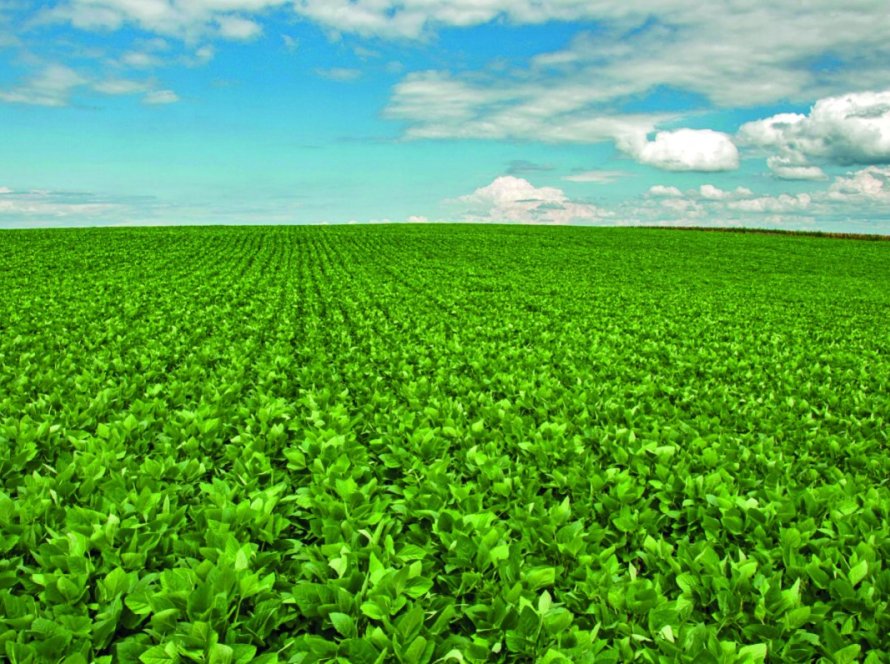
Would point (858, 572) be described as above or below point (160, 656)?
above

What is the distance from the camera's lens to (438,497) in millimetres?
4293

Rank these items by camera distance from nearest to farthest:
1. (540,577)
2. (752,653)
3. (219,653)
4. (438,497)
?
(219,653) < (752,653) < (540,577) < (438,497)

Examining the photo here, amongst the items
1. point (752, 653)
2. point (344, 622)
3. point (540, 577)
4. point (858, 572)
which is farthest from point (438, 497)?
point (858, 572)

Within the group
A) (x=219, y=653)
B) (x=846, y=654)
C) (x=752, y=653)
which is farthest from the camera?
(x=846, y=654)

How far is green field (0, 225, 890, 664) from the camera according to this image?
9.77 feet

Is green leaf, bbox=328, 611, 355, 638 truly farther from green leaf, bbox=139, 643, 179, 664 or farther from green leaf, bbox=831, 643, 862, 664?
green leaf, bbox=831, 643, 862, 664

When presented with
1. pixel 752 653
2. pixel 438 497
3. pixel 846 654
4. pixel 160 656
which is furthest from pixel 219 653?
pixel 846 654

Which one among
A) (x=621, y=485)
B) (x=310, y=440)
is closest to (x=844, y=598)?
(x=621, y=485)

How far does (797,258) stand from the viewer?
5184 cm

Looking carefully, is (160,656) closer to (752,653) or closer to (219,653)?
(219,653)

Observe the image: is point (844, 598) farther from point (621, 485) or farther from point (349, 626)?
point (349, 626)

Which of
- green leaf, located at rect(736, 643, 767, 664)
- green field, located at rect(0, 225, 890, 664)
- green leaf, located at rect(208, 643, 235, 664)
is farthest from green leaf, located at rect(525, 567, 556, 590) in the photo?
green leaf, located at rect(208, 643, 235, 664)

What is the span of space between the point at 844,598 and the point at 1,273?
34.8 metres

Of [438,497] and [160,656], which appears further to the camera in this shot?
[438,497]
